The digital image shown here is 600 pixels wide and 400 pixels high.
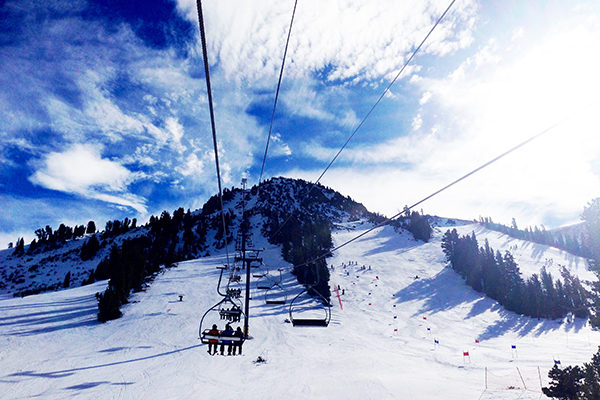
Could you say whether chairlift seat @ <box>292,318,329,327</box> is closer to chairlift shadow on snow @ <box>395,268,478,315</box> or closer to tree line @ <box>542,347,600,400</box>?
tree line @ <box>542,347,600,400</box>

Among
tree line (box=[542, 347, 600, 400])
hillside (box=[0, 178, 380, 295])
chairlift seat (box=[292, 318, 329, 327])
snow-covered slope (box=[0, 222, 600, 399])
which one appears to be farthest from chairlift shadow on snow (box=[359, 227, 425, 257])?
chairlift seat (box=[292, 318, 329, 327])

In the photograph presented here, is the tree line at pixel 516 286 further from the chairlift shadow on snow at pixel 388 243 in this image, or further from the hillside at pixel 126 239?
the hillside at pixel 126 239

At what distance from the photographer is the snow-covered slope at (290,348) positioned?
21188 mm

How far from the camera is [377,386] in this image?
71.9ft

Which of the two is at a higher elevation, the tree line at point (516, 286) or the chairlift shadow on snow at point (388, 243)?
the chairlift shadow on snow at point (388, 243)

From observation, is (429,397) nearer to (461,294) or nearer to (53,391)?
(53,391)

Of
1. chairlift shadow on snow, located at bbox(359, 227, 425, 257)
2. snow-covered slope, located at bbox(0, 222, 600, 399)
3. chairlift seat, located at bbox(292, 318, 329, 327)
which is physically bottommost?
snow-covered slope, located at bbox(0, 222, 600, 399)

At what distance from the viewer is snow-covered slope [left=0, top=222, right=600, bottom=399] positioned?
21.2m

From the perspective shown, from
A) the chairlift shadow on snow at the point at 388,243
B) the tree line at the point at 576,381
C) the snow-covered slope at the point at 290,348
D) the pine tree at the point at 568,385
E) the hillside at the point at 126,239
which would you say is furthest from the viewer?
the chairlift shadow on snow at the point at 388,243

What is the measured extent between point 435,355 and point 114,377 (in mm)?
30720

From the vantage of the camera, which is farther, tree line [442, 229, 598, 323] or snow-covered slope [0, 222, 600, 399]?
tree line [442, 229, 598, 323]

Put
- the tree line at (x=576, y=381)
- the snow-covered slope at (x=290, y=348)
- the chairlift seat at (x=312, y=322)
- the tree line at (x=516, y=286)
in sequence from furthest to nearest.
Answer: the tree line at (x=516, y=286)
the snow-covered slope at (x=290, y=348)
the tree line at (x=576, y=381)
the chairlift seat at (x=312, y=322)

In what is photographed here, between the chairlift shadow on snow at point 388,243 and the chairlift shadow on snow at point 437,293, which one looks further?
the chairlift shadow on snow at point 388,243

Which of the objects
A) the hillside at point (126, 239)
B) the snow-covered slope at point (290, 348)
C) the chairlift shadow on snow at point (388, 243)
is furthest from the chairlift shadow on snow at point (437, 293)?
the hillside at point (126, 239)
